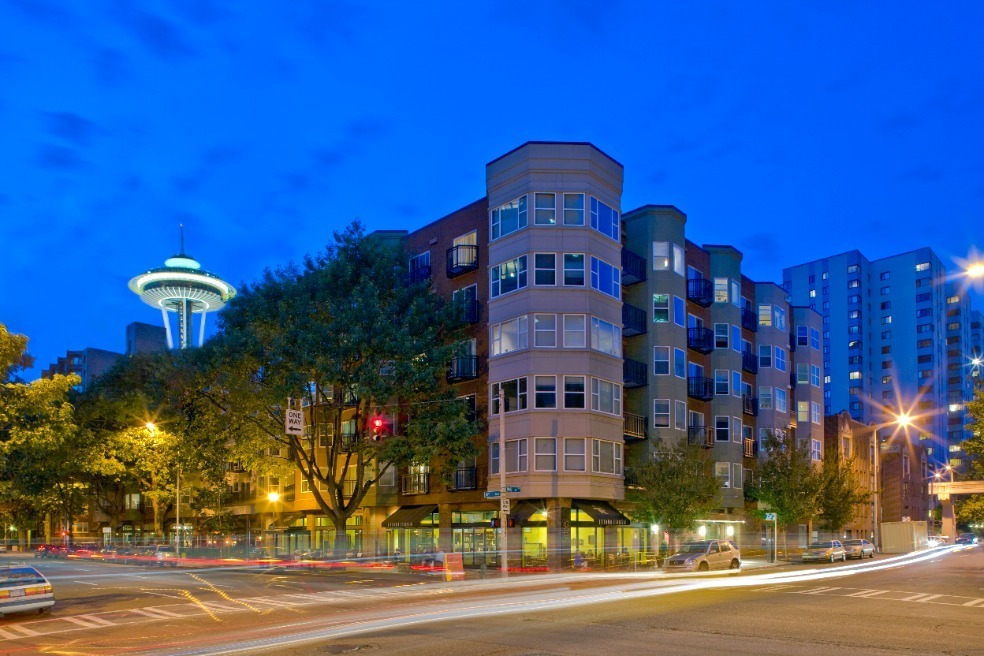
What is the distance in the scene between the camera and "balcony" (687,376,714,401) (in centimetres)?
5938

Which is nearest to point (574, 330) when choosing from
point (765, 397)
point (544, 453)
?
point (544, 453)

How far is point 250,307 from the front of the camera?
5028 cm

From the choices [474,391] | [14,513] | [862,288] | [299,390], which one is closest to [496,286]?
[474,391]

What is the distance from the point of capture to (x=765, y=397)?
226 ft

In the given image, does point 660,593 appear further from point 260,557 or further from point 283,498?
point 283,498

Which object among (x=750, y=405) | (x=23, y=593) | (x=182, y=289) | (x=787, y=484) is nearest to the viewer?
(x=23, y=593)

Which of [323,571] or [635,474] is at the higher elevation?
[635,474]

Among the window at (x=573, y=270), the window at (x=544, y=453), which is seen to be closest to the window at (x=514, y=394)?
the window at (x=544, y=453)

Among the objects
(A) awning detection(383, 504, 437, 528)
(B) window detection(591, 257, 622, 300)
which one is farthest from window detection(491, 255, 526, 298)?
(A) awning detection(383, 504, 437, 528)

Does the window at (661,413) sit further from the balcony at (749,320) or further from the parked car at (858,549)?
the parked car at (858,549)

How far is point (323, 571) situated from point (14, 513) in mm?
54427

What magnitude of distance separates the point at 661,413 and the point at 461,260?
15024 millimetres

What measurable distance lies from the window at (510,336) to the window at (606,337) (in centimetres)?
361

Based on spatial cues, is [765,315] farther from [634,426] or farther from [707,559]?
[707,559]
